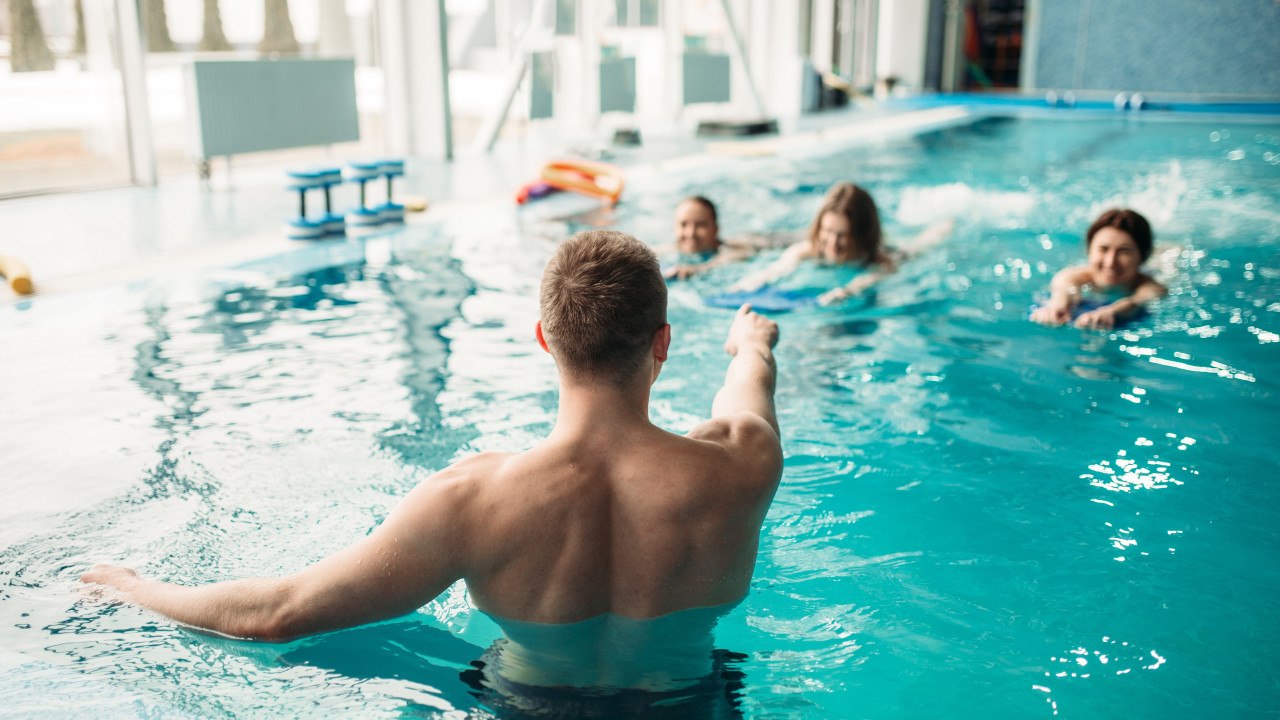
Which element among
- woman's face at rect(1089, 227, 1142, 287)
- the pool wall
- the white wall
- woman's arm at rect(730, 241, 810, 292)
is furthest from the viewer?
the white wall

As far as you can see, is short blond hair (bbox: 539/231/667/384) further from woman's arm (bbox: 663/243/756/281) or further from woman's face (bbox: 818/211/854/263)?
woman's face (bbox: 818/211/854/263)

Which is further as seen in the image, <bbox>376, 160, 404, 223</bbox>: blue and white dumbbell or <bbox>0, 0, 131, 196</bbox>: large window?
<bbox>0, 0, 131, 196</bbox>: large window

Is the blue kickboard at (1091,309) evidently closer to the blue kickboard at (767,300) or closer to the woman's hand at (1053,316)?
the woman's hand at (1053,316)

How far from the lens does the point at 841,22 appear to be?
71.2ft

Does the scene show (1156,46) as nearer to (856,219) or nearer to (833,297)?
(856,219)

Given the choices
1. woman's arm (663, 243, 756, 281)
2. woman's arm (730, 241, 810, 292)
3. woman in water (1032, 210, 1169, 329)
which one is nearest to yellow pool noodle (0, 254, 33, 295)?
woman's arm (663, 243, 756, 281)

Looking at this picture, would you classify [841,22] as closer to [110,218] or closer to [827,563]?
[110,218]

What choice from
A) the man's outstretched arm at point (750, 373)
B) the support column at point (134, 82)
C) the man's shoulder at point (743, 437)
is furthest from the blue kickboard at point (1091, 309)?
the support column at point (134, 82)

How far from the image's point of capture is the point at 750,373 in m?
2.23

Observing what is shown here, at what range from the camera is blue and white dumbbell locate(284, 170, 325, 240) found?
6.40 meters

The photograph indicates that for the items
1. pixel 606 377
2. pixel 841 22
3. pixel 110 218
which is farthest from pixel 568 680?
pixel 841 22

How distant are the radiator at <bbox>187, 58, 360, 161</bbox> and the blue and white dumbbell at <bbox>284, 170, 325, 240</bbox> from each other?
251 centimetres

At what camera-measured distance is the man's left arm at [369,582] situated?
174 centimetres

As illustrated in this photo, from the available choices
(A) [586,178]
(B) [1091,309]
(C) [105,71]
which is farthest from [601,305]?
(C) [105,71]
